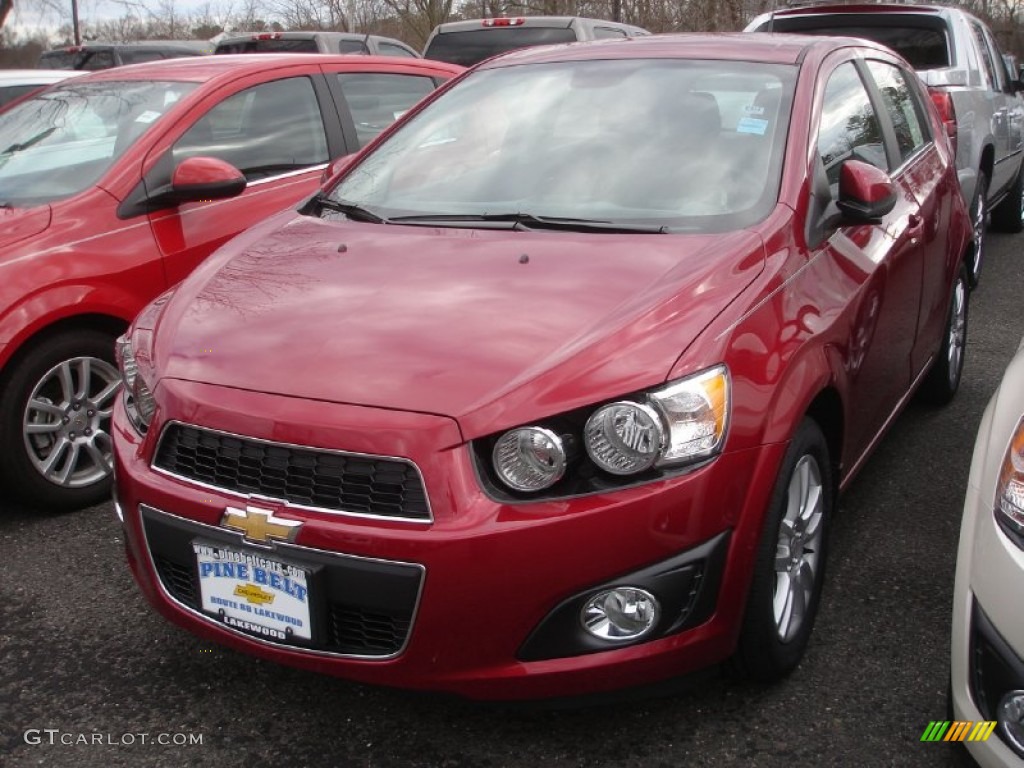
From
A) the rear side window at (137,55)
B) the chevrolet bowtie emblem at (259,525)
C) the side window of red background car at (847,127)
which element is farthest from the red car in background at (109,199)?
the rear side window at (137,55)

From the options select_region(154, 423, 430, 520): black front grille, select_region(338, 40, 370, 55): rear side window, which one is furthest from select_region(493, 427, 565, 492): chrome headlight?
select_region(338, 40, 370, 55): rear side window

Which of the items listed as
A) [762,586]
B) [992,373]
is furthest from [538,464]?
[992,373]

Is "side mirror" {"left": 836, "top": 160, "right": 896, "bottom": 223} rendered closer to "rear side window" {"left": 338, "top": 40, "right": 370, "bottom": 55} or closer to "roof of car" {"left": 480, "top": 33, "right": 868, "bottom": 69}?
"roof of car" {"left": 480, "top": 33, "right": 868, "bottom": 69}

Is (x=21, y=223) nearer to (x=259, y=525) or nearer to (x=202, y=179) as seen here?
(x=202, y=179)

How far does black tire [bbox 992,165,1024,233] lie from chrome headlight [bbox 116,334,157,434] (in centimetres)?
831

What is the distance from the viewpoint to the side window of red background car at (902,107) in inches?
160

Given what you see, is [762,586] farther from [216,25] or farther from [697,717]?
[216,25]

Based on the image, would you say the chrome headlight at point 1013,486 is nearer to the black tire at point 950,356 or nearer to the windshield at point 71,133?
the black tire at point 950,356

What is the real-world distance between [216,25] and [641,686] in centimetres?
3416

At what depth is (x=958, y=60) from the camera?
7508 mm

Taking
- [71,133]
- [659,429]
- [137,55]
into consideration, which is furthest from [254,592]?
[137,55]

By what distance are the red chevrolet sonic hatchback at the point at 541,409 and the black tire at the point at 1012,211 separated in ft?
22.6

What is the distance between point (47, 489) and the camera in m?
3.82

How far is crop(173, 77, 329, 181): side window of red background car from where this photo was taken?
452 cm
